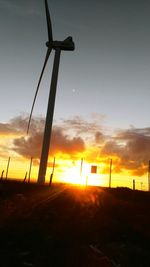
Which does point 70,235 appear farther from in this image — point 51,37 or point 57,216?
point 51,37

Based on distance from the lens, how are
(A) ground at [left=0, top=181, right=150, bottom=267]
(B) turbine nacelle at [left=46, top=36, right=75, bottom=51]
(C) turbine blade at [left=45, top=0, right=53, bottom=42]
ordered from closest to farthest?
(A) ground at [left=0, top=181, right=150, bottom=267], (C) turbine blade at [left=45, top=0, right=53, bottom=42], (B) turbine nacelle at [left=46, top=36, right=75, bottom=51]

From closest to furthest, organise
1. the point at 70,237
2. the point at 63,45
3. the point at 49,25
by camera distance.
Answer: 1. the point at 70,237
2. the point at 49,25
3. the point at 63,45

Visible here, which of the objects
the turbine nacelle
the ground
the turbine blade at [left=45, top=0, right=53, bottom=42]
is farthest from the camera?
the turbine nacelle

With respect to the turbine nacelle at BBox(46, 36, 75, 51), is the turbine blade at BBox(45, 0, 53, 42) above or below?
above

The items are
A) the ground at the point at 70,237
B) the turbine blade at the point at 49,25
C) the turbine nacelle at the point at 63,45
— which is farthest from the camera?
the turbine nacelle at the point at 63,45

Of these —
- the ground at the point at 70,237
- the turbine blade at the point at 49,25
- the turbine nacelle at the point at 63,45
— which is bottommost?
the ground at the point at 70,237

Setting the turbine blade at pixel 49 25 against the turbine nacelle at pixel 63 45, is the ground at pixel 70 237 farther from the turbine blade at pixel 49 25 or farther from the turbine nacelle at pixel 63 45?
the turbine nacelle at pixel 63 45

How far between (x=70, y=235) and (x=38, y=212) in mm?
6103

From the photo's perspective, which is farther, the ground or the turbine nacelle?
the turbine nacelle

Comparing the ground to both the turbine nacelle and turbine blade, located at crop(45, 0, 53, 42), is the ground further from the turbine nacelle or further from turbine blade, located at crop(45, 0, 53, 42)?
the turbine nacelle

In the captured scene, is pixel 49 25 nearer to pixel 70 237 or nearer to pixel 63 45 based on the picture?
pixel 63 45

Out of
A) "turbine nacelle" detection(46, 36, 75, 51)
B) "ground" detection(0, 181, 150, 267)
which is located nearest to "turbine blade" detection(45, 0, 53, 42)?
"turbine nacelle" detection(46, 36, 75, 51)

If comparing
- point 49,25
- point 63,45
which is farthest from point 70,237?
point 63,45

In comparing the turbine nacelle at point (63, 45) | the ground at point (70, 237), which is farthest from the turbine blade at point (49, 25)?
the ground at point (70, 237)
